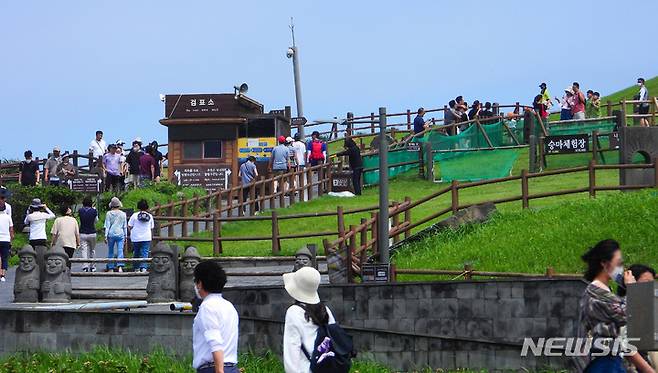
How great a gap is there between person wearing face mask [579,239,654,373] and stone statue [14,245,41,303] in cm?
1570

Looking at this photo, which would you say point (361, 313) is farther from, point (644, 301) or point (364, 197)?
point (364, 197)

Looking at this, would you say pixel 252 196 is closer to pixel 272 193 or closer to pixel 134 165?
pixel 272 193

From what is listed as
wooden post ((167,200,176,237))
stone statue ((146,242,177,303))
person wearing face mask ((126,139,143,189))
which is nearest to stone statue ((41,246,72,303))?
stone statue ((146,242,177,303))

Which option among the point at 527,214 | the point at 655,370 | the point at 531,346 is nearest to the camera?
the point at 655,370

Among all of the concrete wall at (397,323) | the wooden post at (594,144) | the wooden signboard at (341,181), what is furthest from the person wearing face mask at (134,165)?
the concrete wall at (397,323)

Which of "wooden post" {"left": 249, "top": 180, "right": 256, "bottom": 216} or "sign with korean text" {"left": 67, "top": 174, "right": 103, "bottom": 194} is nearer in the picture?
"wooden post" {"left": 249, "top": 180, "right": 256, "bottom": 216}

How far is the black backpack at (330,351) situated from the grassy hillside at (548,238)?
13.7 metres

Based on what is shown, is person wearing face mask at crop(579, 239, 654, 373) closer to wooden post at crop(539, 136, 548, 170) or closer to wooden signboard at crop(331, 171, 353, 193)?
wooden post at crop(539, 136, 548, 170)

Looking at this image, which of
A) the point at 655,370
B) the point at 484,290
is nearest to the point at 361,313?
the point at 484,290

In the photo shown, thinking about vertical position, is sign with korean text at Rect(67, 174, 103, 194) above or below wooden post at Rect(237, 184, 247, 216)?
above

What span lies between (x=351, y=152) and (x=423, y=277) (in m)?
18.4

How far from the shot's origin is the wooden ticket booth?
44469 mm

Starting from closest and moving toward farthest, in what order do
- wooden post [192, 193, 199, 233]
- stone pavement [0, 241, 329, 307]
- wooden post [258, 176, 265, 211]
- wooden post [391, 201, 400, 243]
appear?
stone pavement [0, 241, 329, 307], wooden post [391, 201, 400, 243], wooden post [192, 193, 199, 233], wooden post [258, 176, 265, 211]

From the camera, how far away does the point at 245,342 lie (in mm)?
17703
